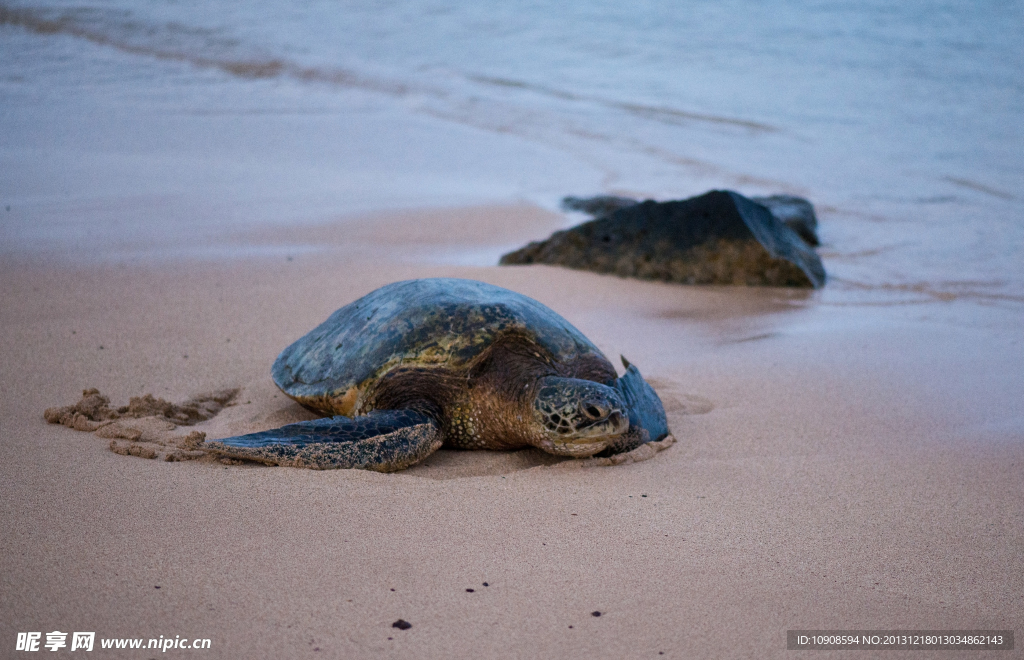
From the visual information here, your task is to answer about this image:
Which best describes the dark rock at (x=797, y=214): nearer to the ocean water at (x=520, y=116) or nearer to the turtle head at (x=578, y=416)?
the ocean water at (x=520, y=116)

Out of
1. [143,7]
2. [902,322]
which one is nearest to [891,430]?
[902,322]

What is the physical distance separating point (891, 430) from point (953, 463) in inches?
15.6

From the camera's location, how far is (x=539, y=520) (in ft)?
8.29

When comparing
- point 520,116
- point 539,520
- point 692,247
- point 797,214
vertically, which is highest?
point 520,116

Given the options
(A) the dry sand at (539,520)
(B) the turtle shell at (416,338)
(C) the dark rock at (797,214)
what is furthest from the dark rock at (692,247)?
(B) the turtle shell at (416,338)

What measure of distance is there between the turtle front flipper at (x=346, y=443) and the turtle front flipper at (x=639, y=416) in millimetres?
719

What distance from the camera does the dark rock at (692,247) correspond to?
6.23 metres

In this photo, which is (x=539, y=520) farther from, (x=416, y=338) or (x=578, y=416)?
(x=416, y=338)

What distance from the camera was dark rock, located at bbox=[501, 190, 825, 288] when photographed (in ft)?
20.4

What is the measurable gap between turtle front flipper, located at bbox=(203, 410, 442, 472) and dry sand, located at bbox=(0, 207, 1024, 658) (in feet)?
0.22

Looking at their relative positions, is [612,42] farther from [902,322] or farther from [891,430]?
[891,430]

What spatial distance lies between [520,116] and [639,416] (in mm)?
10688

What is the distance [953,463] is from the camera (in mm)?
3113

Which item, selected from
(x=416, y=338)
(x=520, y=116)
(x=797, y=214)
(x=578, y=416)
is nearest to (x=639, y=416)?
(x=578, y=416)
